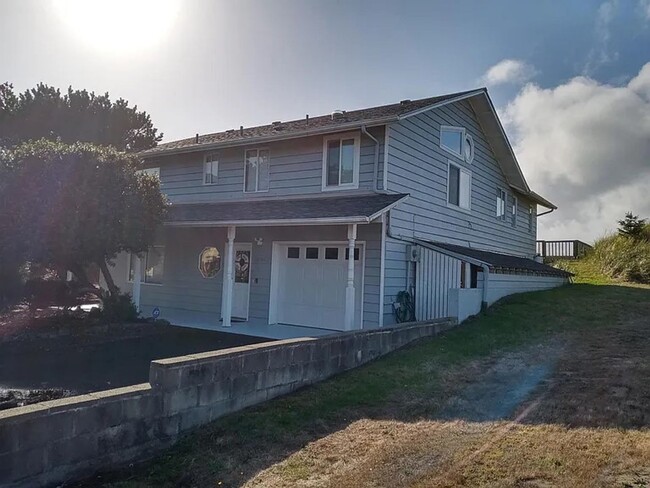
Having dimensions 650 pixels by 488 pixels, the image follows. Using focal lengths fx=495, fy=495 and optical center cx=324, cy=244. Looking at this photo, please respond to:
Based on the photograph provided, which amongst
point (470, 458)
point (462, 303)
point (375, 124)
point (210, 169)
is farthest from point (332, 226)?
point (470, 458)

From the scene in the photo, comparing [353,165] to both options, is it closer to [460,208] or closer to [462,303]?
[462,303]

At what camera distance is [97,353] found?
9648 mm

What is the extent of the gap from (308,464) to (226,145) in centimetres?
1092

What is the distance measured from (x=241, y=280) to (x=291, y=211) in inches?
129

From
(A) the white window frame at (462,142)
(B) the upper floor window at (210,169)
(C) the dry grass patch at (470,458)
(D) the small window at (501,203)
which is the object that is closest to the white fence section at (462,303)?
(A) the white window frame at (462,142)

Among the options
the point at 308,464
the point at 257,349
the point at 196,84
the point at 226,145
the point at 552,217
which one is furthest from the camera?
the point at 552,217

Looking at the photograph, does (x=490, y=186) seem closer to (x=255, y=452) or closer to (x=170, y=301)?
(x=170, y=301)

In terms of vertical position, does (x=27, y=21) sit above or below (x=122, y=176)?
above

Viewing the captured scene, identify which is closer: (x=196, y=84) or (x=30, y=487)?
(x=30, y=487)

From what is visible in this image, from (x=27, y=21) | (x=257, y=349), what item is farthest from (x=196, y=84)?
(x=257, y=349)

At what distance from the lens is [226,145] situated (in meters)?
14.1

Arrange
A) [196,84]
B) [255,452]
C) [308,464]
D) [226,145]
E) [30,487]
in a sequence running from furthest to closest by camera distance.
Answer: [226,145] → [196,84] → [255,452] → [308,464] → [30,487]

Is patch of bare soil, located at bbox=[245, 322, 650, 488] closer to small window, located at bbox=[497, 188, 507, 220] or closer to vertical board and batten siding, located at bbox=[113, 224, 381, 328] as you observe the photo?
vertical board and batten siding, located at bbox=[113, 224, 381, 328]

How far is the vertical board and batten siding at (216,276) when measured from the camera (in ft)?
38.7
